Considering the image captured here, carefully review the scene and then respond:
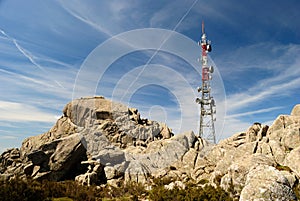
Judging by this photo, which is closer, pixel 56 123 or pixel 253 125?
pixel 253 125

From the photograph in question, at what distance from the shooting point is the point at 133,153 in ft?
141

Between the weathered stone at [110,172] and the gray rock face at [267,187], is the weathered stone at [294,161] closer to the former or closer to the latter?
the gray rock face at [267,187]

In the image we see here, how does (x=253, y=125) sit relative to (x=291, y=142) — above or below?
above

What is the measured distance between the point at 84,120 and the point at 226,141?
94.4ft

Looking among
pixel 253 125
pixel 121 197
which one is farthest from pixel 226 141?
pixel 121 197

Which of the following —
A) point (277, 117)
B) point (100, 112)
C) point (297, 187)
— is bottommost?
point (297, 187)

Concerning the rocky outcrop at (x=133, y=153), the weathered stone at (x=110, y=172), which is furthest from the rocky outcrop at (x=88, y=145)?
the weathered stone at (x=110, y=172)

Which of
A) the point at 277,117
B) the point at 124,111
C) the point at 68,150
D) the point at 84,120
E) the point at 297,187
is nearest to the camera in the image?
the point at 297,187

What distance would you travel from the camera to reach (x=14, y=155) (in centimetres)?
4169

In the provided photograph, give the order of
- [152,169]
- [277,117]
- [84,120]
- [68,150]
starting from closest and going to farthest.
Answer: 1. [277,117]
2. [68,150]
3. [152,169]
4. [84,120]

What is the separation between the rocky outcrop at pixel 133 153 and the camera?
2728 cm

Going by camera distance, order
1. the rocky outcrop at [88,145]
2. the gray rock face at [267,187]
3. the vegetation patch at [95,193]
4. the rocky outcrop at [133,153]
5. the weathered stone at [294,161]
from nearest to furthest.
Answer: the gray rock face at [267,187]
the vegetation patch at [95,193]
the weathered stone at [294,161]
the rocky outcrop at [133,153]
the rocky outcrop at [88,145]

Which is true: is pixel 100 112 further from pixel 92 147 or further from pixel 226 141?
pixel 226 141

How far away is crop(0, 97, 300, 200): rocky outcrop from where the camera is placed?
27281 millimetres
